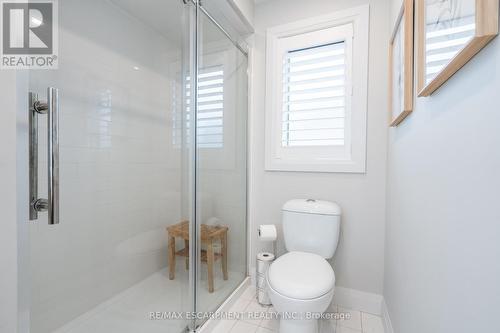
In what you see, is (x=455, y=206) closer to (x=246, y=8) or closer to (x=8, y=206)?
(x=8, y=206)

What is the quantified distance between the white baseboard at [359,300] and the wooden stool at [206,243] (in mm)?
836

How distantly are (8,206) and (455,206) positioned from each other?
1160mm

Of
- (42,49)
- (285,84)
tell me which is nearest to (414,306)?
(285,84)

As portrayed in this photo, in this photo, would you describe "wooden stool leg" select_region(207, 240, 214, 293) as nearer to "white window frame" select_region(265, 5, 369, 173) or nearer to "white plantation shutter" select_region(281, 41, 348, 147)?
"white window frame" select_region(265, 5, 369, 173)

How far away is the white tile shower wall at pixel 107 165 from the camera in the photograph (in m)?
1.01

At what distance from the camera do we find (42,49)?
2.75ft

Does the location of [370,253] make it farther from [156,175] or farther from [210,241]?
[156,175]

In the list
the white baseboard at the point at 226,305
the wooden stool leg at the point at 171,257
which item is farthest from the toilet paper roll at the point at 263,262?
the wooden stool leg at the point at 171,257

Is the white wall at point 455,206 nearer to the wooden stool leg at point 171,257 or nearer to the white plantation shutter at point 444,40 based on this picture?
the white plantation shutter at point 444,40

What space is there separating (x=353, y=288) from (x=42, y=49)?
213cm

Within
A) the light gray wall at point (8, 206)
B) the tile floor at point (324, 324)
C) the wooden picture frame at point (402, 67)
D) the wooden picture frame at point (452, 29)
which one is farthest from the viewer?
the tile floor at point (324, 324)

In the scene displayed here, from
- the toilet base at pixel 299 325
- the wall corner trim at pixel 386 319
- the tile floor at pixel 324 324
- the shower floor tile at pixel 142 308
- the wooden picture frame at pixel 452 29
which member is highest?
the wooden picture frame at pixel 452 29

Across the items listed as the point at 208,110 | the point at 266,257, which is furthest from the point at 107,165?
the point at 266,257

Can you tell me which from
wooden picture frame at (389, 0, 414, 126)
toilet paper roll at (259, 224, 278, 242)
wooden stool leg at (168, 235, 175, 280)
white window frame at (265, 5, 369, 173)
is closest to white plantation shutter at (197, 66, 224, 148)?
white window frame at (265, 5, 369, 173)
